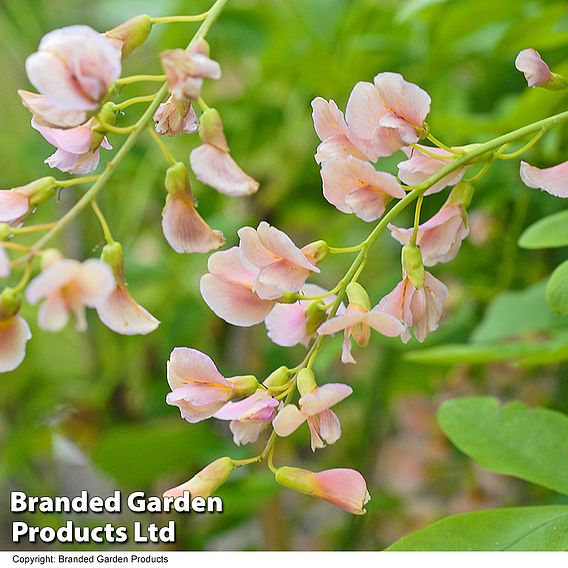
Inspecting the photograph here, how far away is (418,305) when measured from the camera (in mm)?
329

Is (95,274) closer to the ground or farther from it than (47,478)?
farther from it

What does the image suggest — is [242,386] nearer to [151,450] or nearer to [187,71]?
[187,71]

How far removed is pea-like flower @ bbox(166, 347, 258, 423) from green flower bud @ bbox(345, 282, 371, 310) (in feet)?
0.17

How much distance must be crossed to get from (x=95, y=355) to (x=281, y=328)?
59cm

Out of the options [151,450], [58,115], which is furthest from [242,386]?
[151,450]

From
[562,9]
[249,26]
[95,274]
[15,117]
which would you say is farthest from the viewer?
[15,117]

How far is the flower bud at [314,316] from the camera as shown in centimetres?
32

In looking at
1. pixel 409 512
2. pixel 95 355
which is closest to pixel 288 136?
pixel 95 355

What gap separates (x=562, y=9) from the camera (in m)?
0.55

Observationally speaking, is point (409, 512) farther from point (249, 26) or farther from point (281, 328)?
point (281, 328)

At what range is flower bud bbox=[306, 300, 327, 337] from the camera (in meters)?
0.32

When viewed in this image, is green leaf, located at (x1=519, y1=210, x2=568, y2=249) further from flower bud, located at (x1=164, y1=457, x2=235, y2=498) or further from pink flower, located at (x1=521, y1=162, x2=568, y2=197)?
flower bud, located at (x1=164, y1=457, x2=235, y2=498)

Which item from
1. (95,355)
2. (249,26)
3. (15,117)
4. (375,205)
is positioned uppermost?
(375,205)

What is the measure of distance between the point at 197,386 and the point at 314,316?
0.16 ft
